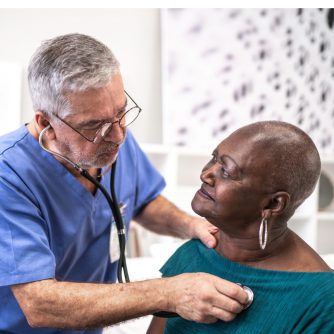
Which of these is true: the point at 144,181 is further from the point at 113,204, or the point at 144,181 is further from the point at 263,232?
the point at 263,232

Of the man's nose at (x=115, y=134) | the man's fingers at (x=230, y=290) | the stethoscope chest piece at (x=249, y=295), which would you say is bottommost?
the stethoscope chest piece at (x=249, y=295)

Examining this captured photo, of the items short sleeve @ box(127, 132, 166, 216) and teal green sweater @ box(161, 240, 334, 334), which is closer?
teal green sweater @ box(161, 240, 334, 334)

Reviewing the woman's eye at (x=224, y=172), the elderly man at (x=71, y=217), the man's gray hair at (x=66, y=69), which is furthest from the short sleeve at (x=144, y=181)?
the woman's eye at (x=224, y=172)

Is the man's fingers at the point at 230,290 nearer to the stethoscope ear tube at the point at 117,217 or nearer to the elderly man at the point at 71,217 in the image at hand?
the elderly man at the point at 71,217

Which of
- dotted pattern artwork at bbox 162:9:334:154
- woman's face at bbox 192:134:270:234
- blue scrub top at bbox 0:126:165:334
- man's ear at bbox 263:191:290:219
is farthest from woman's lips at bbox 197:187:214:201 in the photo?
dotted pattern artwork at bbox 162:9:334:154

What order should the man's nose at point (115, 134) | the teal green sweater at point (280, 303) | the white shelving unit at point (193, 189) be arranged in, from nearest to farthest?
the teal green sweater at point (280, 303), the man's nose at point (115, 134), the white shelving unit at point (193, 189)

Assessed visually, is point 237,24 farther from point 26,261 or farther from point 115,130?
point 26,261

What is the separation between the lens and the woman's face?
1.04 metres

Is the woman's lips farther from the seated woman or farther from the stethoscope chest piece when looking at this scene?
the stethoscope chest piece

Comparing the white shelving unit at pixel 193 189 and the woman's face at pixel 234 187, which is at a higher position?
the woman's face at pixel 234 187

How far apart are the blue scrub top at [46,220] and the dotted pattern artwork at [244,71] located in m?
0.85

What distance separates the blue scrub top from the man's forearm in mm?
55

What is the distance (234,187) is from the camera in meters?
1.06

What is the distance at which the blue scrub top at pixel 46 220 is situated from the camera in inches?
44.3
